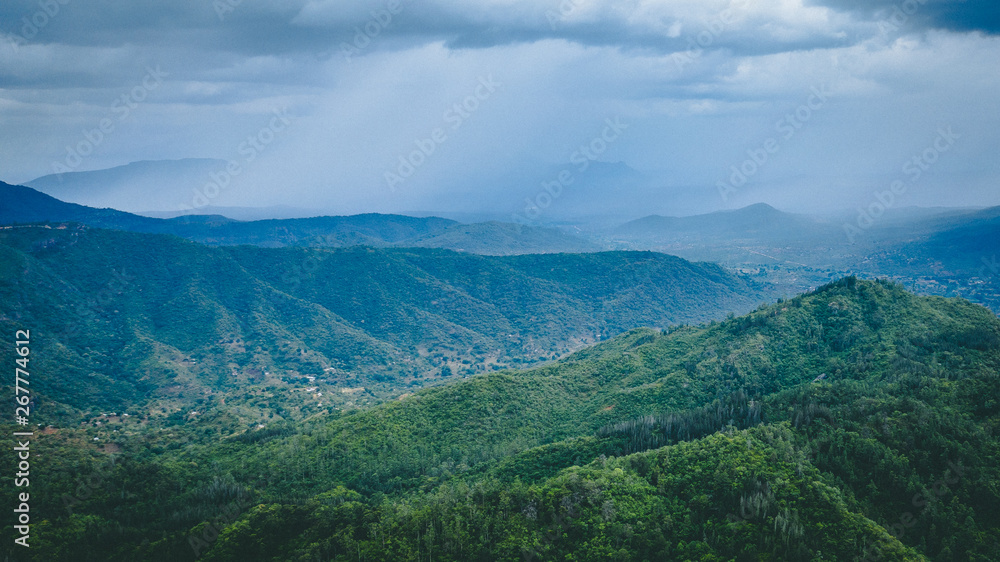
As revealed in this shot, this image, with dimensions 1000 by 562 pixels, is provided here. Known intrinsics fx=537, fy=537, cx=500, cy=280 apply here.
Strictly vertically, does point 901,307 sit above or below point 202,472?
above

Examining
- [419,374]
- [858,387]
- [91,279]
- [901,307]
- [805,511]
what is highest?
[91,279]

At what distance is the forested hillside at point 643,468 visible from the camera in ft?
134

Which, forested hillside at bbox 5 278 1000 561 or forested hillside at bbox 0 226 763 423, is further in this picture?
forested hillside at bbox 0 226 763 423

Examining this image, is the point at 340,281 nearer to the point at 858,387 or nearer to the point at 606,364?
the point at 606,364

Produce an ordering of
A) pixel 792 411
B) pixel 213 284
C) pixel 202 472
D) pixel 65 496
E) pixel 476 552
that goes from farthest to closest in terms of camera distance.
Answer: pixel 213 284, pixel 202 472, pixel 792 411, pixel 65 496, pixel 476 552

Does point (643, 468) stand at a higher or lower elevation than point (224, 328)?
lower

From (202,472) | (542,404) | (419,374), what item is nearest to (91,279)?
(419,374)

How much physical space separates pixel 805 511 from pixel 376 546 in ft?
109

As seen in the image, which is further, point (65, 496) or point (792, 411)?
point (792, 411)

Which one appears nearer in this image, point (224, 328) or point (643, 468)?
point (643, 468)

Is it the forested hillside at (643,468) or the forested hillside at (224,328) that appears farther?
the forested hillside at (224,328)

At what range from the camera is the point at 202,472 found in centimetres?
6388

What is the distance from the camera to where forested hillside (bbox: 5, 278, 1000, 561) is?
134ft

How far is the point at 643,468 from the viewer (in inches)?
1948
